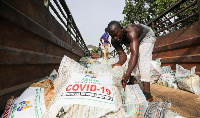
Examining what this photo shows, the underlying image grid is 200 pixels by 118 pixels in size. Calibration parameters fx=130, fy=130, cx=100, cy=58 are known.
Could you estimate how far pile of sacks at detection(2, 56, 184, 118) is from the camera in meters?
0.91

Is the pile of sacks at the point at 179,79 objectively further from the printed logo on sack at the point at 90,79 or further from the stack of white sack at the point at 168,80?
the printed logo on sack at the point at 90,79

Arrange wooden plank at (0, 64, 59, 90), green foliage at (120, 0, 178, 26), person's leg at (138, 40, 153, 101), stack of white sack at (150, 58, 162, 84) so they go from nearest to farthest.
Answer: wooden plank at (0, 64, 59, 90)
person's leg at (138, 40, 153, 101)
stack of white sack at (150, 58, 162, 84)
green foliage at (120, 0, 178, 26)

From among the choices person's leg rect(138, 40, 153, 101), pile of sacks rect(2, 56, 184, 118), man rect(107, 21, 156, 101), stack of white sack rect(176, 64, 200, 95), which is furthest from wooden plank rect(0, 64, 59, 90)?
stack of white sack rect(176, 64, 200, 95)

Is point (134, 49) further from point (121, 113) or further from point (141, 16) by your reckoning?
point (141, 16)

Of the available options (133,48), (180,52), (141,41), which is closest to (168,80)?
(180,52)

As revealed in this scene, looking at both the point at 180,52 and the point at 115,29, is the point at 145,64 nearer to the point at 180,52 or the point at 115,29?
the point at 115,29

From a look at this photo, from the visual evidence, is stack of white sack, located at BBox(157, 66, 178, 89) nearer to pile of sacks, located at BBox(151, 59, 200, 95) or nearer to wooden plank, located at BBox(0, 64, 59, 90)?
pile of sacks, located at BBox(151, 59, 200, 95)

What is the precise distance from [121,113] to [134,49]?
0.83 meters

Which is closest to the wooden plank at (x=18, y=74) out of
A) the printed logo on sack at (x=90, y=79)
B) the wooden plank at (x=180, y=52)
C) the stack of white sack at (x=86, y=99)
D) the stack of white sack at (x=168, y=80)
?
the stack of white sack at (x=86, y=99)

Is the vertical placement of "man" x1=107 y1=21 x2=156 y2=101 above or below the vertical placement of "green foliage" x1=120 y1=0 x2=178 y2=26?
below

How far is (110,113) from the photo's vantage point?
0.94 metres

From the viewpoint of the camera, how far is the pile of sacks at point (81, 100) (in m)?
0.91

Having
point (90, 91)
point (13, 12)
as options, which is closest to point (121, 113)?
point (90, 91)

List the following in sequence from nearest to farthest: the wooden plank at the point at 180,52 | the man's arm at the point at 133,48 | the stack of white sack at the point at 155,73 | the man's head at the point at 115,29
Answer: the man's arm at the point at 133,48 < the man's head at the point at 115,29 < the wooden plank at the point at 180,52 < the stack of white sack at the point at 155,73
